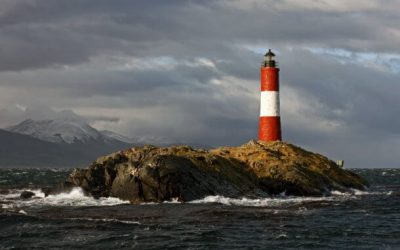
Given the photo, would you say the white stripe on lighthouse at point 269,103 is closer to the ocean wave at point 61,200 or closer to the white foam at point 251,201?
the white foam at point 251,201

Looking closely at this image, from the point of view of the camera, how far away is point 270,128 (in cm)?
6381

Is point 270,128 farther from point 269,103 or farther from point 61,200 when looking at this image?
point 61,200

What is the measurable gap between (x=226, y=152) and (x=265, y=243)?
1250 inches

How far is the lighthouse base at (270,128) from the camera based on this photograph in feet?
208

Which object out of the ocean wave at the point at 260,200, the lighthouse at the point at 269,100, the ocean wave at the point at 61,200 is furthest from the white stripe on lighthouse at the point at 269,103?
the ocean wave at the point at 61,200

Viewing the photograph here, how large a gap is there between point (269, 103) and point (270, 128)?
2.54 meters

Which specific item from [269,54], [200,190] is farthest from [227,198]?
[269,54]

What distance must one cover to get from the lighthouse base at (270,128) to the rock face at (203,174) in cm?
202

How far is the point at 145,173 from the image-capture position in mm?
44344

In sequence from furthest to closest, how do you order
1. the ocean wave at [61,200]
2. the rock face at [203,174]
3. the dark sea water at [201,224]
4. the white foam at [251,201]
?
the rock face at [203,174]
the ocean wave at [61,200]
the white foam at [251,201]
the dark sea water at [201,224]

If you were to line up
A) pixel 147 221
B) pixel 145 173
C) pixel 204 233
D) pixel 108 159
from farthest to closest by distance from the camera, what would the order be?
pixel 108 159, pixel 145 173, pixel 147 221, pixel 204 233

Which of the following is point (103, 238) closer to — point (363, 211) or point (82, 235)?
point (82, 235)

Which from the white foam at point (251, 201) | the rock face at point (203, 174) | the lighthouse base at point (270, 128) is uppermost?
the lighthouse base at point (270, 128)

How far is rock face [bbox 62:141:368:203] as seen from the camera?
44.7 m
